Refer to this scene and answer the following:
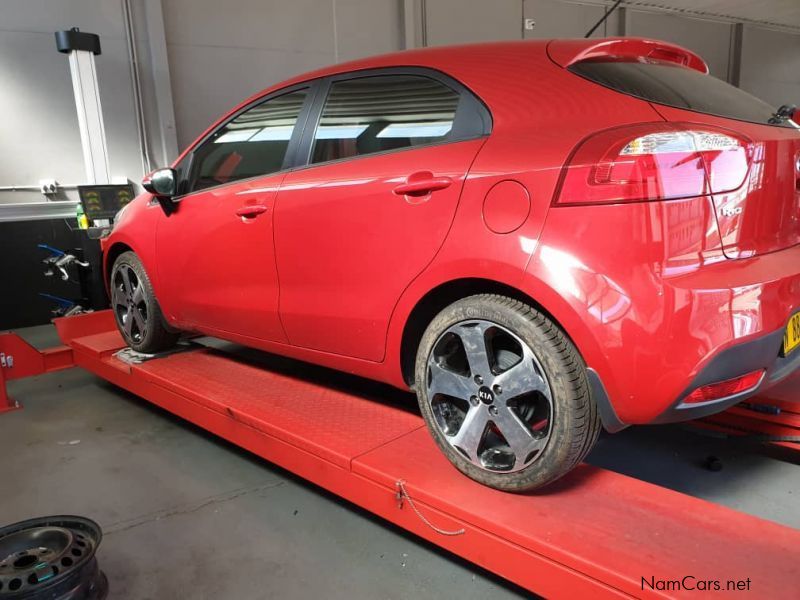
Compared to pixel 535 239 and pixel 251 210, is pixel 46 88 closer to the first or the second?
pixel 251 210

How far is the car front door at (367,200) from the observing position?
1.67 metres

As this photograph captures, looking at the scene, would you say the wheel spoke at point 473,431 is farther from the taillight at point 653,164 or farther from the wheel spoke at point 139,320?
the wheel spoke at point 139,320

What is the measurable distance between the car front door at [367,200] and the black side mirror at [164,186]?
0.82 m

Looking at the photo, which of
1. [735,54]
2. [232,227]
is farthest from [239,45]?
[735,54]

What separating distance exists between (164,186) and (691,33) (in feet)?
39.8

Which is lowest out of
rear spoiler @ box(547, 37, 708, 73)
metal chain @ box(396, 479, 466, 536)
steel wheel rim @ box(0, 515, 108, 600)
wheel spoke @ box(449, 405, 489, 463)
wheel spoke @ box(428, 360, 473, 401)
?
steel wheel rim @ box(0, 515, 108, 600)

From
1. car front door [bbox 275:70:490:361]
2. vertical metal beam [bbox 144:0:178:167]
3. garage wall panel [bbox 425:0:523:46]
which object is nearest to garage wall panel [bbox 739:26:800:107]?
garage wall panel [bbox 425:0:523:46]

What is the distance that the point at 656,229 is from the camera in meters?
1.29

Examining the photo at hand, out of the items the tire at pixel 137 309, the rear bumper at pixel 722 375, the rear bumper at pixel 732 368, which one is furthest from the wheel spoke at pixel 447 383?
the tire at pixel 137 309

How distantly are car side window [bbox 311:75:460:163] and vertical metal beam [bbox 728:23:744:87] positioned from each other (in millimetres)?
12785

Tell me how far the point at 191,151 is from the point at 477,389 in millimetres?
1959

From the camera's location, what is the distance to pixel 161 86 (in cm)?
633

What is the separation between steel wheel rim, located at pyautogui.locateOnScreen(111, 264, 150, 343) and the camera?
9.98 ft

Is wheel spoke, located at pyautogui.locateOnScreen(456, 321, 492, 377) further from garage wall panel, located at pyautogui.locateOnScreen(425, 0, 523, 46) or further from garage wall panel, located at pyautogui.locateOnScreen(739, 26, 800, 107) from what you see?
garage wall panel, located at pyautogui.locateOnScreen(739, 26, 800, 107)
